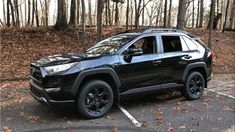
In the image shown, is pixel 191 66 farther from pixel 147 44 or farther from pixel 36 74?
pixel 36 74

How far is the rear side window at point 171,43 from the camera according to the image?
784 cm

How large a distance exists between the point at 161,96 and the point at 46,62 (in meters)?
3.53

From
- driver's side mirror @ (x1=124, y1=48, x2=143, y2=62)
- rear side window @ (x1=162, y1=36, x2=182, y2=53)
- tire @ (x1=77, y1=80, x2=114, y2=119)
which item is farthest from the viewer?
rear side window @ (x1=162, y1=36, x2=182, y2=53)

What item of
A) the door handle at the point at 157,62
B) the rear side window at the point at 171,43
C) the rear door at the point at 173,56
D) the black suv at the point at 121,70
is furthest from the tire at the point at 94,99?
the rear side window at the point at 171,43

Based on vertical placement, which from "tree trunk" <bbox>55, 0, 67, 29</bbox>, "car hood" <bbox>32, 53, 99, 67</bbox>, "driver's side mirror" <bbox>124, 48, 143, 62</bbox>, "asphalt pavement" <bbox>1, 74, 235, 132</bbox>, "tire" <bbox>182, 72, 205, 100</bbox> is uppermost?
"tree trunk" <bbox>55, 0, 67, 29</bbox>

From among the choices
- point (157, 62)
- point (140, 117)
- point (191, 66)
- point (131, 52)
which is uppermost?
point (131, 52)

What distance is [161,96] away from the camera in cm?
872

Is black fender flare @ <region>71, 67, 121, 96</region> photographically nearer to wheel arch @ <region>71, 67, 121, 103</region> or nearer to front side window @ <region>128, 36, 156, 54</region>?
wheel arch @ <region>71, 67, 121, 103</region>

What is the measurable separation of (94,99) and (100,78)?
48cm

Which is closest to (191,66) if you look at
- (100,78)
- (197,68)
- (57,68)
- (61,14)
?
(197,68)

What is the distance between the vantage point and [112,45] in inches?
290

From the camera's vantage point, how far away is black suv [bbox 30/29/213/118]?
246 inches

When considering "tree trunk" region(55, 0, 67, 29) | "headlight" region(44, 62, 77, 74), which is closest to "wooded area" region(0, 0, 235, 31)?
"tree trunk" region(55, 0, 67, 29)

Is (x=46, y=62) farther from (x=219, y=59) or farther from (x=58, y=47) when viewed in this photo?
(x=219, y=59)
